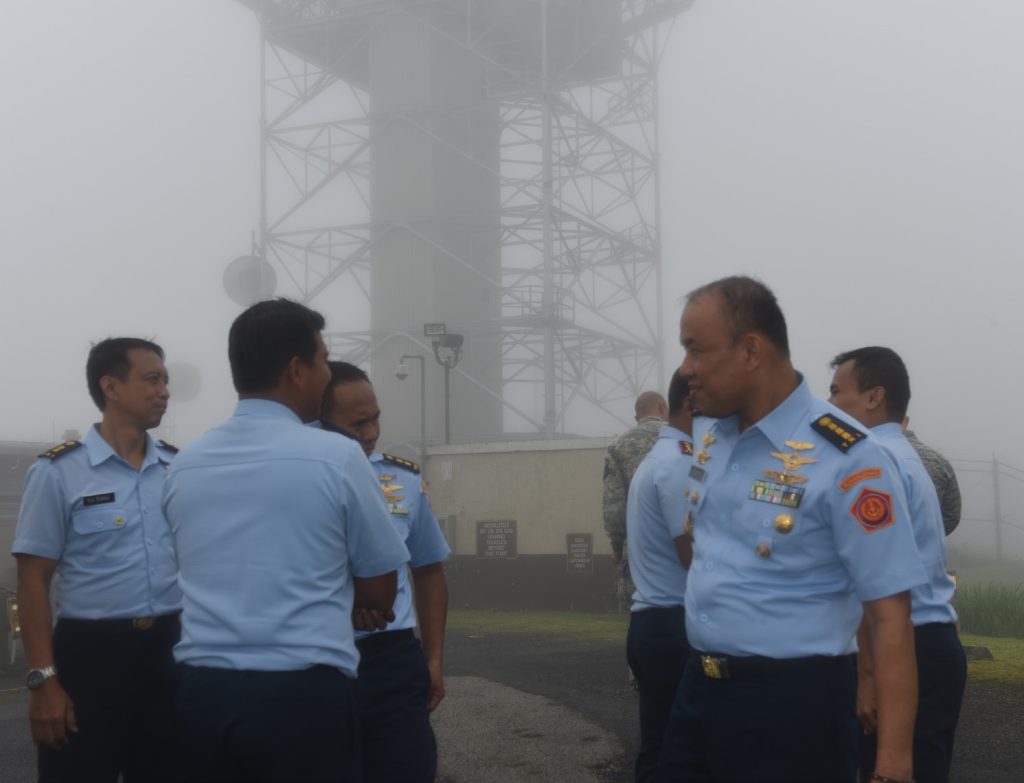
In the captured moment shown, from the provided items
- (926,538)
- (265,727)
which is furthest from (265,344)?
(926,538)

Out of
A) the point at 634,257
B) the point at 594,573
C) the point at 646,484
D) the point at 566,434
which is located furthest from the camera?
the point at 634,257

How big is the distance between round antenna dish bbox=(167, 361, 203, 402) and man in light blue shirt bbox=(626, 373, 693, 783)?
1991 centimetres

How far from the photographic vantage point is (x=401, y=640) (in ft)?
14.4

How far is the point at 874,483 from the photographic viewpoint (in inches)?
131

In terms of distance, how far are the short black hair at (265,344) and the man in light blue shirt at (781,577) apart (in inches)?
40.4

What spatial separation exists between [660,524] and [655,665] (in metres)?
0.57

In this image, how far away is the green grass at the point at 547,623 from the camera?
1698 centimetres

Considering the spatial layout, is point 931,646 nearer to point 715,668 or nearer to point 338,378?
point 715,668

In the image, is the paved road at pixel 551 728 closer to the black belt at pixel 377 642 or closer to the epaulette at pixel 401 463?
the epaulette at pixel 401 463

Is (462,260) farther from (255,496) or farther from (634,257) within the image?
(255,496)

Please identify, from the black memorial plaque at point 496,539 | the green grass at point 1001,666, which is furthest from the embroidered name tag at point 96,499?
the black memorial plaque at point 496,539

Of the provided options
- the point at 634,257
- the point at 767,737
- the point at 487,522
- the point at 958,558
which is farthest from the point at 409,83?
the point at 767,737

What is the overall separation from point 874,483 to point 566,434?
3045cm

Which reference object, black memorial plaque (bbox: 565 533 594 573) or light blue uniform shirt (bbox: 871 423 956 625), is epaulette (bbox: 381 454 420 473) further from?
black memorial plaque (bbox: 565 533 594 573)
